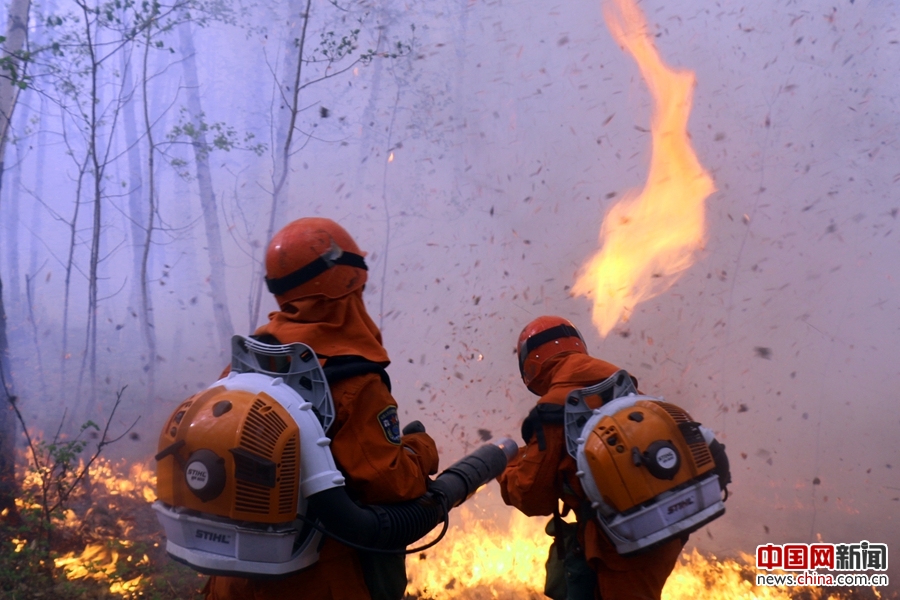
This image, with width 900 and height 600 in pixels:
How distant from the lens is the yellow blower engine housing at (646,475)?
1.91m

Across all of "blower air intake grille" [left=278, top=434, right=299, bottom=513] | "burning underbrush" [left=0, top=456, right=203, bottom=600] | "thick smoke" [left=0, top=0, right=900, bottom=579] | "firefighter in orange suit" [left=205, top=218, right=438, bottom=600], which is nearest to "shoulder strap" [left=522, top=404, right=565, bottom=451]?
"firefighter in orange suit" [left=205, top=218, right=438, bottom=600]

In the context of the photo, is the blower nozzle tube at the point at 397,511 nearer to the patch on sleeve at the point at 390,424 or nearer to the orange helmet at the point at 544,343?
the patch on sleeve at the point at 390,424

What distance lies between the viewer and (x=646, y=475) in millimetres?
1910

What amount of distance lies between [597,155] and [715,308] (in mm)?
1212

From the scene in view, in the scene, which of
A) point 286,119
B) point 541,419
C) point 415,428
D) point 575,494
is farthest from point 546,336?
point 286,119

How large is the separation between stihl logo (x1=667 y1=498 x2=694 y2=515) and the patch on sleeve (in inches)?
35.6

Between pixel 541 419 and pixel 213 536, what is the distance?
1.20 meters

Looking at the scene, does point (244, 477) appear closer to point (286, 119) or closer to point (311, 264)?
point (311, 264)

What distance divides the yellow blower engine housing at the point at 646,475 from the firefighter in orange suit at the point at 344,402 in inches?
21.4

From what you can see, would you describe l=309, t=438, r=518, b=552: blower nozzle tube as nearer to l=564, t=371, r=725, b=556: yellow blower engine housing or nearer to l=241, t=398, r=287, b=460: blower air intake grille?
l=241, t=398, r=287, b=460: blower air intake grille

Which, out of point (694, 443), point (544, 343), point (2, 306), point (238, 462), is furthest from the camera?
point (2, 306)

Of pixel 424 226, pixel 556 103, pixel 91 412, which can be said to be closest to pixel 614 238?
pixel 556 103

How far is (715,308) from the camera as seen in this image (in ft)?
12.5

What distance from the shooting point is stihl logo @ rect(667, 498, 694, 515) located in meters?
1.92
